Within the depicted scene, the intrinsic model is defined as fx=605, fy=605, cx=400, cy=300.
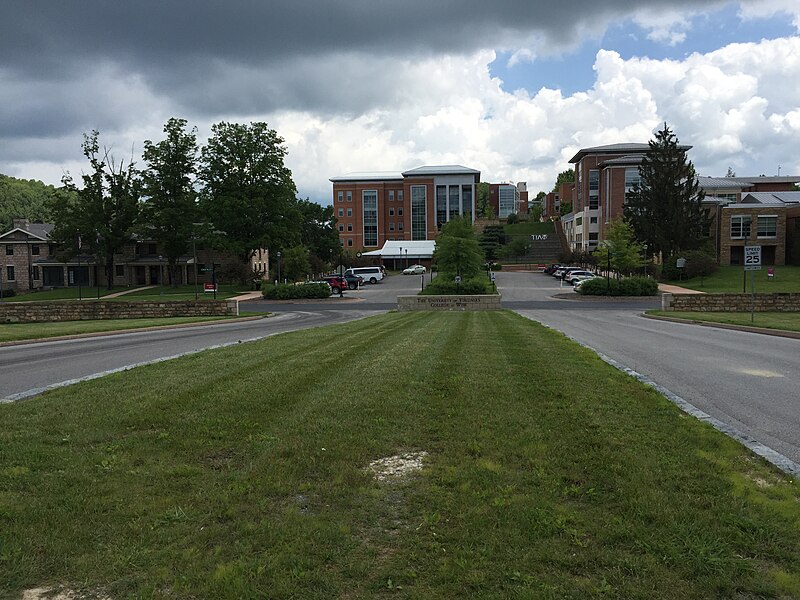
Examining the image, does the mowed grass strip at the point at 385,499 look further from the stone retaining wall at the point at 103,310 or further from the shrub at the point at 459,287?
the shrub at the point at 459,287

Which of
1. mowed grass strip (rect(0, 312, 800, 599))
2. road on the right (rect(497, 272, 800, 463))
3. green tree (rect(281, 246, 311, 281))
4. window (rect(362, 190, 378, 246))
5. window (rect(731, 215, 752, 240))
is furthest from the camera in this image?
window (rect(362, 190, 378, 246))

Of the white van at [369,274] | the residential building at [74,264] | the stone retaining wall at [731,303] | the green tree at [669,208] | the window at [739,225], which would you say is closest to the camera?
the stone retaining wall at [731,303]

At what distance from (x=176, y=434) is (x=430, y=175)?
11075 centimetres

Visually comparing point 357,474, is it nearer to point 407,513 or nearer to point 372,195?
point 407,513

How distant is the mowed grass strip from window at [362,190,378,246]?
11129cm

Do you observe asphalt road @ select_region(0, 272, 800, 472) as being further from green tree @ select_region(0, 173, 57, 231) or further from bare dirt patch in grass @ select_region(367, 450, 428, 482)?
green tree @ select_region(0, 173, 57, 231)

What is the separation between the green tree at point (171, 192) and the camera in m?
61.0

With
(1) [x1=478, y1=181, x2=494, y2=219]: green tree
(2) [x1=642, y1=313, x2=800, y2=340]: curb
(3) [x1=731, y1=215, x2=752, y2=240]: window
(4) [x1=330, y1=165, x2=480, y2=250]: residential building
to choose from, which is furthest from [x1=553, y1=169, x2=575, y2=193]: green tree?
(2) [x1=642, y1=313, x2=800, y2=340]: curb

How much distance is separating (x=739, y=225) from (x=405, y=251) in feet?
156

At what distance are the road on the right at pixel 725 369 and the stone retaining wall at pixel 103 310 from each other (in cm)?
1920

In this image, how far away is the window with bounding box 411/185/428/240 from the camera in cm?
11362

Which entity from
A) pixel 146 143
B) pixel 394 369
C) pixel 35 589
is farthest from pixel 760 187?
pixel 35 589

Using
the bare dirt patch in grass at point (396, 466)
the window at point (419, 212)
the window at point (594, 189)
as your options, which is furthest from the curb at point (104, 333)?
the window at point (419, 212)

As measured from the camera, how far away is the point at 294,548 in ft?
12.5
